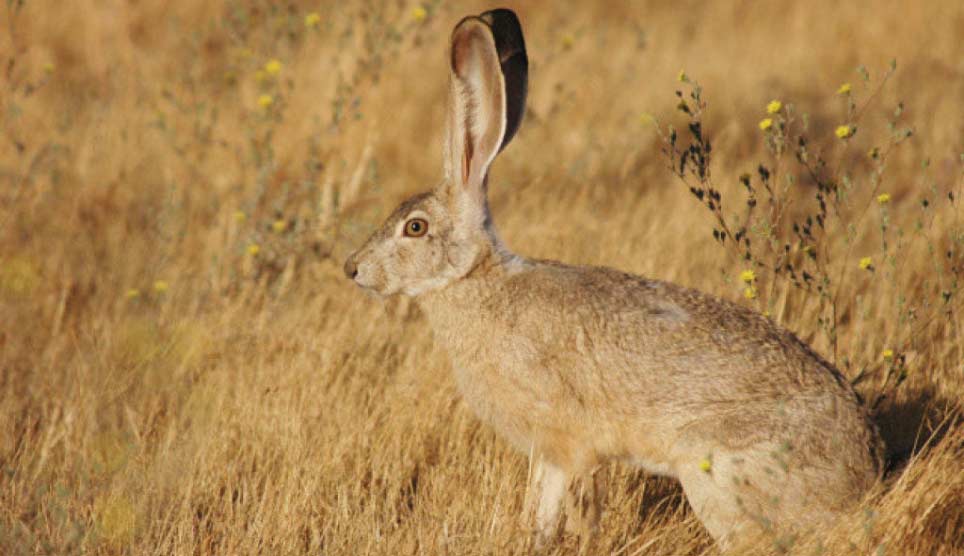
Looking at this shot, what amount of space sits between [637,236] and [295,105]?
2421mm

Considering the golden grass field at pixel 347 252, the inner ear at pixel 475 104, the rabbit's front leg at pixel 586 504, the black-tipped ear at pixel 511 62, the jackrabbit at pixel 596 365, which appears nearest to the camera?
the jackrabbit at pixel 596 365

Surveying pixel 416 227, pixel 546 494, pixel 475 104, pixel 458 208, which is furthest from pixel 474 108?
pixel 546 494

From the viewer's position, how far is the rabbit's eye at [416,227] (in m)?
4.30

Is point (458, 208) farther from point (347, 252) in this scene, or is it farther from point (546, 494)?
point (347, 252)

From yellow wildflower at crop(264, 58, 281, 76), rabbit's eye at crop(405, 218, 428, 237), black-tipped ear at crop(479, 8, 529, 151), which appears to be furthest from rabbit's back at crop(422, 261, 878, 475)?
yellow wildflower at crop(264, 58, 281, 76)

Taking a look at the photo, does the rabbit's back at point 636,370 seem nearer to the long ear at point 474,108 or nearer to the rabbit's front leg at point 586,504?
the rabbit's front leg at point 586,504

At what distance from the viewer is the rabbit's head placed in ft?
14.0

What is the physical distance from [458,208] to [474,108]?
0.35 m

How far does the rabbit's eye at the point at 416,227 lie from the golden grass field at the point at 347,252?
2.09 feet

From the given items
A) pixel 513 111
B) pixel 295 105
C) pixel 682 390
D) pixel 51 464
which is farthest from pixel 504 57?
pixel 295 105

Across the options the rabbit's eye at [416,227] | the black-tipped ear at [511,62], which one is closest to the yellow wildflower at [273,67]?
the black-tipped ear at [511,62]

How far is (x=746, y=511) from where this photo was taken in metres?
3.42

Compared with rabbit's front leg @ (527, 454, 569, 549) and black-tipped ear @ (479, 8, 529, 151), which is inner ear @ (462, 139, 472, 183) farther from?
rabbit's front leg @ (527, 454, 569, 549)

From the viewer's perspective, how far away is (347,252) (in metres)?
5.77
